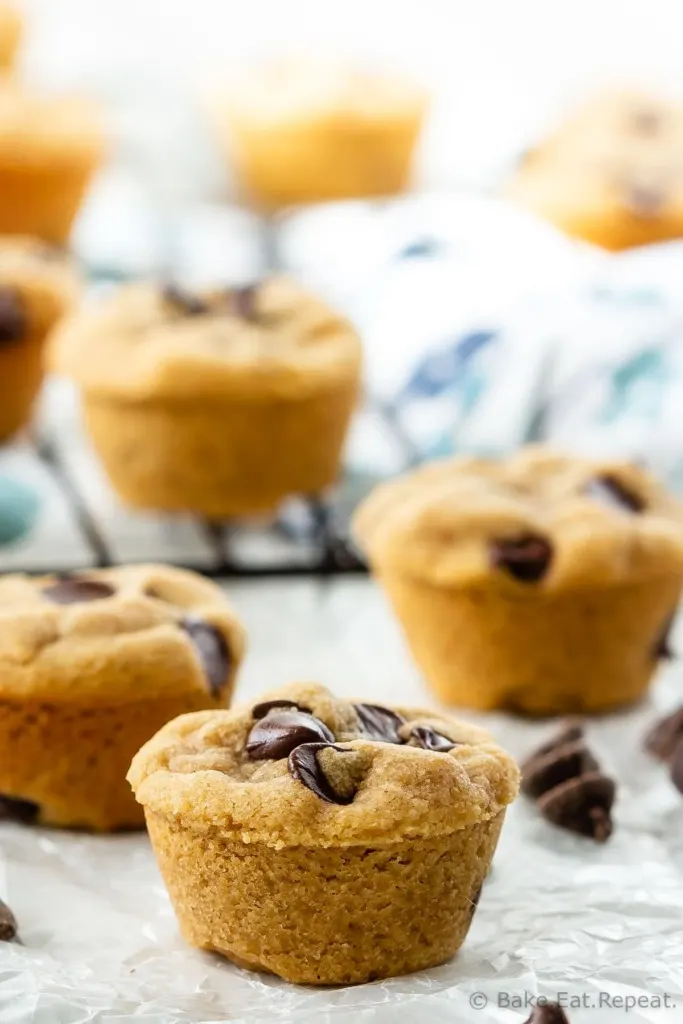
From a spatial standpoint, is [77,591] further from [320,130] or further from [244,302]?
[320,130]

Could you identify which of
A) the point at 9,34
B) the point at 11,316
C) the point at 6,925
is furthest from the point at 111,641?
the point at 9,34

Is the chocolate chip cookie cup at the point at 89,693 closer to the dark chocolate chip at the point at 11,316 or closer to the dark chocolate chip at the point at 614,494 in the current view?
the dark chocolate chip at the point at 614,494

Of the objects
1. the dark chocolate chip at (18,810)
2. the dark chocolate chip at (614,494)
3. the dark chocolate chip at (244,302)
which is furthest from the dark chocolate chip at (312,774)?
the dark chocolate chip at (244,302)

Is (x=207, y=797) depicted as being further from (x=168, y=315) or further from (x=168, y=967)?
(x=168, y=315)

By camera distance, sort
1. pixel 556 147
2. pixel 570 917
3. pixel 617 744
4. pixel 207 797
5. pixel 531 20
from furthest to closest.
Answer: pixel 531 20 < pixel 556 147 < pixel 617 744 < pixel 570 917 < pixel 207 797

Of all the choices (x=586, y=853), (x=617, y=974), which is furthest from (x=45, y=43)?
(x=617, y=974)

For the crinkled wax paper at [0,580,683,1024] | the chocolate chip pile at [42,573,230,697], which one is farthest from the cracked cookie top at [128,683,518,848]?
the chocolate chip pile at [42,573,230,697]

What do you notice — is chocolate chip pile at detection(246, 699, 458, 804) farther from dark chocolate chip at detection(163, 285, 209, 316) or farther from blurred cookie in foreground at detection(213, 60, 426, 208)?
blurred cookie in foreground at detection(213, 60, 426, 208)
